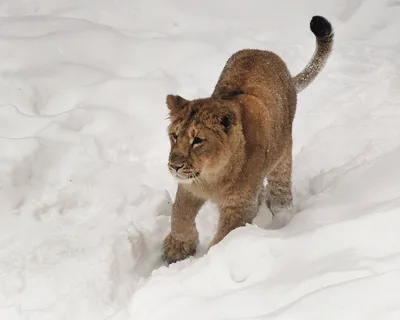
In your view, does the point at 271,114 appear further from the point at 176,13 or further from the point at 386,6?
the point at 386,6

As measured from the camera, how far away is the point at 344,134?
18.0 feet

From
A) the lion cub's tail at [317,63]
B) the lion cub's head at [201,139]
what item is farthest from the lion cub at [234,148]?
the lion cub's tail at [317,63]

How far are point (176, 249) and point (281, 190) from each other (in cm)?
96

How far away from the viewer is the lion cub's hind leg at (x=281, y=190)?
15.0 ft

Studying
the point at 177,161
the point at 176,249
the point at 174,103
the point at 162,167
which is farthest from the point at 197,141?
the point at 162,167

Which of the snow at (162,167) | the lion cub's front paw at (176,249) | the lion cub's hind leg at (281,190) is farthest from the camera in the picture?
the lion cub's hind leg at (281,190)

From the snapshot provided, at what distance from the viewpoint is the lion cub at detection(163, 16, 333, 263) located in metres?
3.63

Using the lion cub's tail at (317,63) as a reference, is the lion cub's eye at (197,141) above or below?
above

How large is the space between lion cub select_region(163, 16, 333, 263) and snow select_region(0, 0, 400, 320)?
0.21 m

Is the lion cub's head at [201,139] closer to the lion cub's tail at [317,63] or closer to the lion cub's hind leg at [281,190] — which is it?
the lion cub's hind leg at [281,190]

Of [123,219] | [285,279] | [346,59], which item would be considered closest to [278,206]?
[123,219]

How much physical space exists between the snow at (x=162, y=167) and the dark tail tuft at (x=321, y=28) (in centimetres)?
87

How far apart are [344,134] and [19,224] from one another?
2.81m

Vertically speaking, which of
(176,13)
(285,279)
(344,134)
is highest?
(285,279)
